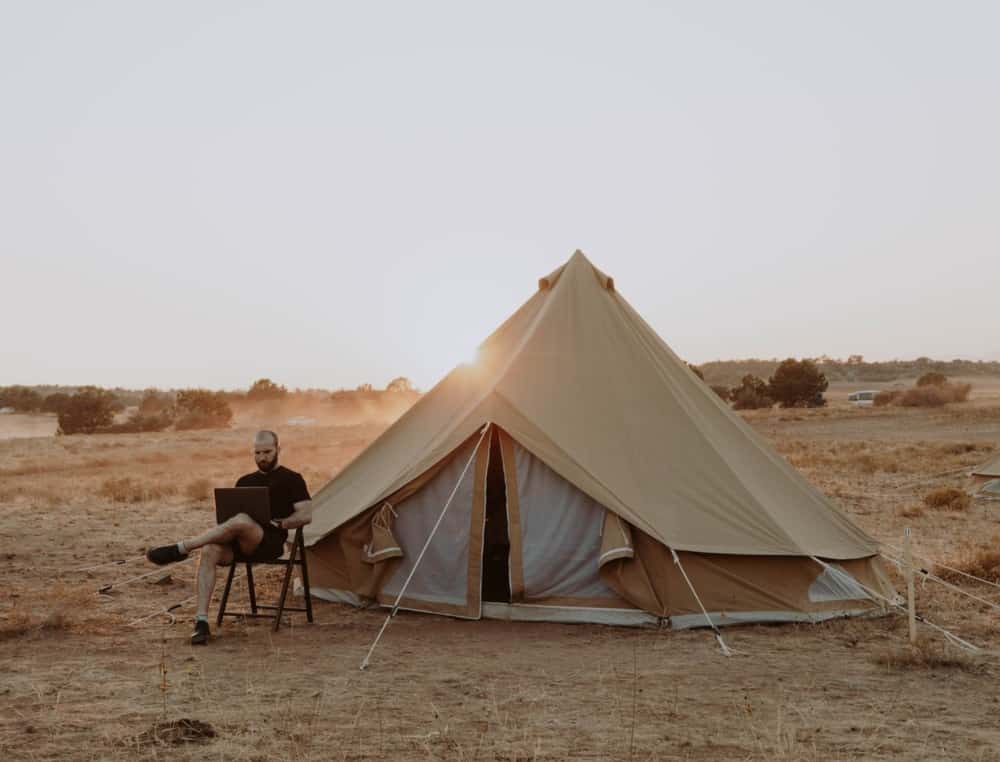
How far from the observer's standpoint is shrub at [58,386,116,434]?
46188 mm

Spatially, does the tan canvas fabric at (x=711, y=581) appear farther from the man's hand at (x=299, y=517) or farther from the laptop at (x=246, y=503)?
the laptop at (x=246, y=503)

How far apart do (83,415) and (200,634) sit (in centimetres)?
4283

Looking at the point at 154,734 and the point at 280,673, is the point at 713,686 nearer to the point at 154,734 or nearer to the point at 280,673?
the point at 280,673

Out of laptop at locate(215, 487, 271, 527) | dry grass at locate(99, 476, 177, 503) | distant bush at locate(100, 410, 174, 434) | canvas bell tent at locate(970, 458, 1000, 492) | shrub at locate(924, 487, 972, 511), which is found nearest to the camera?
laptop at locate(215, 487, 271, 527)

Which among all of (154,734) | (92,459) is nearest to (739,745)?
(154,734)

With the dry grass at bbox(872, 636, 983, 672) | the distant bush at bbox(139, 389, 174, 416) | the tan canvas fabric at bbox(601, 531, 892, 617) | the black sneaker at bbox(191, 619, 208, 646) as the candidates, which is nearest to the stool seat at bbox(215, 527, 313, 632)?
the black sneaker at bbox(191, 619, 208, 646)

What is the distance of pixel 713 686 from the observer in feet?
19.0

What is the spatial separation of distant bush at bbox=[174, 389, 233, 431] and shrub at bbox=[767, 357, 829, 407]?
92.8 feet

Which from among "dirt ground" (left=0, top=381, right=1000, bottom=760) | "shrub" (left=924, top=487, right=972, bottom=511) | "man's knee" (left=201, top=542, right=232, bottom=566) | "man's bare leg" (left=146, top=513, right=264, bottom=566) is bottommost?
"dirt ground" (left=0, top=381, right=1000, bottom=760)

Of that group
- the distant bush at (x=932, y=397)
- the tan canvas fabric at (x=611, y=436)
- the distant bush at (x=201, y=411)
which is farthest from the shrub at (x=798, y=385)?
the tan canvas fabric at (x=611, y=436)

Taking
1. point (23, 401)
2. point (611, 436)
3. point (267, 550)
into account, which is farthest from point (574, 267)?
point (23, 401)

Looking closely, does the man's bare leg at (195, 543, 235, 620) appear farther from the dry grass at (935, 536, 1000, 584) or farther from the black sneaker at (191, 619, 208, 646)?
the dry grass at (935, 536, 1000, 584)

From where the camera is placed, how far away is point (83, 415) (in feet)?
152

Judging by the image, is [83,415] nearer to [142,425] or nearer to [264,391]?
[142,425]
